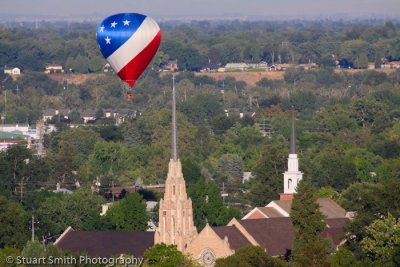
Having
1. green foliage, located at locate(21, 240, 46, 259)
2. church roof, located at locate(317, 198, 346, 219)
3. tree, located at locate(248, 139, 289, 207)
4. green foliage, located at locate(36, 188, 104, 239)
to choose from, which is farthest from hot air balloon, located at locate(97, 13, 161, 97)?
tree, located at locate(248, 139, 289, 207)

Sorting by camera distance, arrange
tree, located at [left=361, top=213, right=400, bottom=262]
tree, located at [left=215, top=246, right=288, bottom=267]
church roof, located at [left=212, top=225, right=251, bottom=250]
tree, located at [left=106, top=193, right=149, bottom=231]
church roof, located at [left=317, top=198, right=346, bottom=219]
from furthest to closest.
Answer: tree, located at [left=106, top=193, right=149, bottom=231], church roof, located at [left=317, top=198, right=346, bottom=219], church roof, located at [left=212, top=225, right=251, bottom=250], tree, located at [left=361, top=213, right=400, bottom=262], tree, located at [left=215, top=246, right=288, bottom=267]

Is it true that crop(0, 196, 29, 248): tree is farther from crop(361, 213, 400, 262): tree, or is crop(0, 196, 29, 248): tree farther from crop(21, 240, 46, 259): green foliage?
crop(361, 213, 400, 262): tree

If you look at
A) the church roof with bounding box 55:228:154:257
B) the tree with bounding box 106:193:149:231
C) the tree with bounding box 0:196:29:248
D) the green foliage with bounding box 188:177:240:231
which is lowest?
the green foliage with bounding box 188:177:240:231

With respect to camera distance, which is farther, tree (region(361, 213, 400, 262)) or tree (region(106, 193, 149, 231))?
tree (region(106, 193, 149, 231))

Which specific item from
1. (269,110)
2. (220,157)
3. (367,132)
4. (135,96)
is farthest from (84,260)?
(135,96)

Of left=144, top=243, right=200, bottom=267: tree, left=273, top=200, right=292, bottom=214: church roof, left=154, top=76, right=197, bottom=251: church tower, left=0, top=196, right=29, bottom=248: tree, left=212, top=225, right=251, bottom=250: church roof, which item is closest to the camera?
left=144, top=243, right=200, bottom=267: tree

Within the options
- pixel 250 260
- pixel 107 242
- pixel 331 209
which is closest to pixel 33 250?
pixel 107 242

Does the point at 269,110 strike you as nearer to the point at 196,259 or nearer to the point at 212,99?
the point at 212,99
